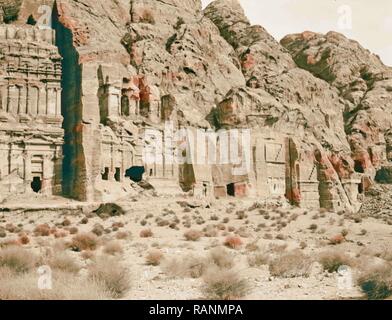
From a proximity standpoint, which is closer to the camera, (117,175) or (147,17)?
(117,175)

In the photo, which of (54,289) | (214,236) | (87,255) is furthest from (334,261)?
(214,236)

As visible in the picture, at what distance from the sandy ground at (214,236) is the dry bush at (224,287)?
0.96 ft

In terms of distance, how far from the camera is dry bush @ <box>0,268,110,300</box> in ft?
35.0

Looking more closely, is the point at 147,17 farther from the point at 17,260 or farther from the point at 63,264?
the point at 63,264

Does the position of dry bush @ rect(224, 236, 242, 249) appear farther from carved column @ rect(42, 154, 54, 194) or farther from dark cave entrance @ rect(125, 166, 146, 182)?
carved column @ rect(42, 154, 54, 194)

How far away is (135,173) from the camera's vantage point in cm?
4441

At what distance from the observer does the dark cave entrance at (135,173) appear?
43.7 meters

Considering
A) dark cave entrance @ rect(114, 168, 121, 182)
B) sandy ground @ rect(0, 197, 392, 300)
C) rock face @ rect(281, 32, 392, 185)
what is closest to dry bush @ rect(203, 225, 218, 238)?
sandy ground @ rect(0, 197, 392, 300)

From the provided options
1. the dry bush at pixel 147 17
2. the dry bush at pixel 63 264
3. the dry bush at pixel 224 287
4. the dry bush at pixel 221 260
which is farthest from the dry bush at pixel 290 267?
the dry bush at pixel 147 17

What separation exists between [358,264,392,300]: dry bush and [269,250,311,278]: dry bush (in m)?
1.88

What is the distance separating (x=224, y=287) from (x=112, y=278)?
2840 mm

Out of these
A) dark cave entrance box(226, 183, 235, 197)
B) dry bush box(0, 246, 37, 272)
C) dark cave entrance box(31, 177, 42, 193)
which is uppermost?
dark cave entrance box(31, 177, 42, 193)
